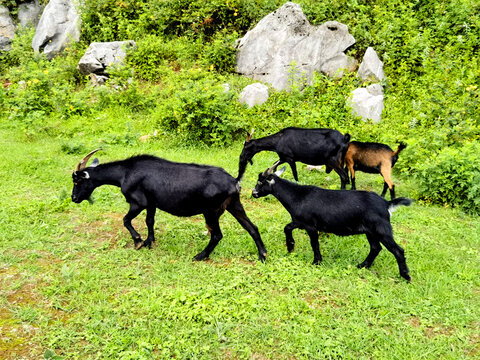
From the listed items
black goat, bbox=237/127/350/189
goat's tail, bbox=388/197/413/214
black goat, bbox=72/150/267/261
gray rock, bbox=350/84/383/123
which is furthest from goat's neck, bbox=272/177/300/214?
gray rock, bbox=350/84/383/123

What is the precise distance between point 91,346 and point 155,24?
1509 centimetres

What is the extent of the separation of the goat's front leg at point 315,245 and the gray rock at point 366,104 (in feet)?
23.0

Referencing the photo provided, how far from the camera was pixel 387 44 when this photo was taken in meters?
13.9

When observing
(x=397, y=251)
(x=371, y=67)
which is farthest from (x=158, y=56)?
(x=397, y=251)

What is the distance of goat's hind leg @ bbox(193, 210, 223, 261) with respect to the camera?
582 centimetres

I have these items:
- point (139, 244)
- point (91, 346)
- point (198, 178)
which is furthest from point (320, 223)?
point (91, 346)

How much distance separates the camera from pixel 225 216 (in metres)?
7.58

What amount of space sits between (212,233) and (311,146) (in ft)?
12.0

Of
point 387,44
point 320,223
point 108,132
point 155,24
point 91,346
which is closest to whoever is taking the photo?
point 91,346

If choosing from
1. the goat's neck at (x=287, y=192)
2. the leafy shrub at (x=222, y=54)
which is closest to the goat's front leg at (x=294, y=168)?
the goat's neck at (x=287, y=192)

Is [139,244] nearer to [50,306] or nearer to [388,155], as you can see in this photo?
[50,306]

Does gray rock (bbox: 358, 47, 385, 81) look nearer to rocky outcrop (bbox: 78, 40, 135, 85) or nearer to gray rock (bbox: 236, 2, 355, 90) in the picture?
gray rock (bbox: 236, 2, 355, 90)

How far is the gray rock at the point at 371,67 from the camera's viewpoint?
43.1ft

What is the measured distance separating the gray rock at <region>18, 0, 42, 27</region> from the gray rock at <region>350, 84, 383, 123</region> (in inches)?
656
